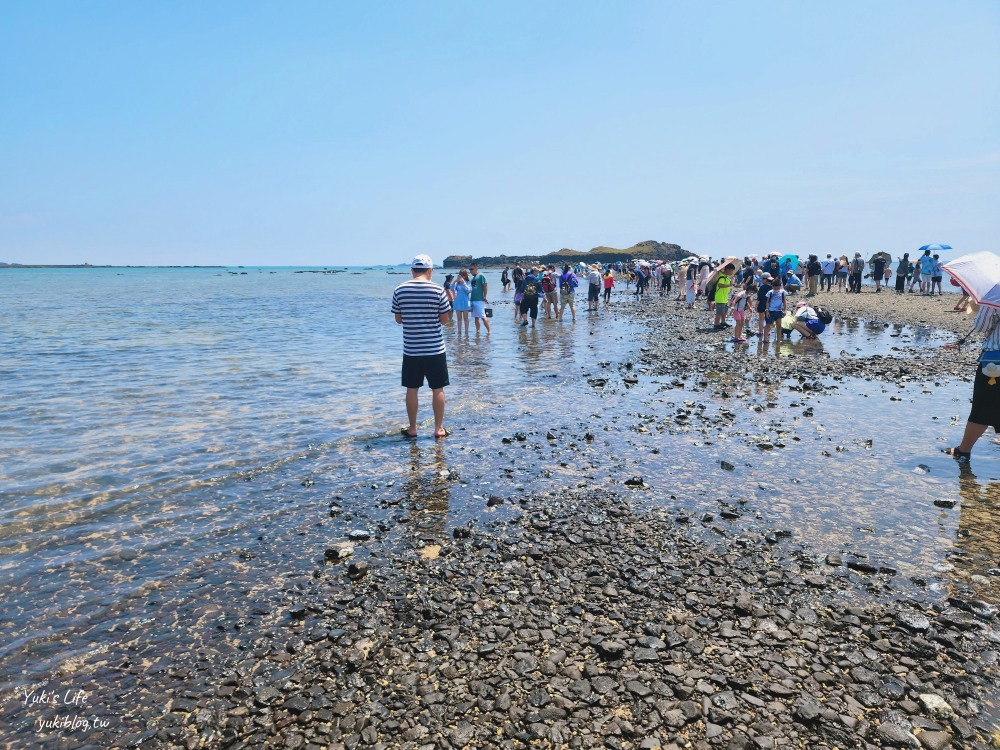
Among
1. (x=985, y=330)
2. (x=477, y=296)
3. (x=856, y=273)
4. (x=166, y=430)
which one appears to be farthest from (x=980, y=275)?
(x=856, y=273)

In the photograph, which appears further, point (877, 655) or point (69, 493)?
point (69, 493)

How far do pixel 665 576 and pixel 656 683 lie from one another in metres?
1.45

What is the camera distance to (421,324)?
9328 millimetres

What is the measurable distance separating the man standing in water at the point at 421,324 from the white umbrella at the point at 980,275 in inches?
275

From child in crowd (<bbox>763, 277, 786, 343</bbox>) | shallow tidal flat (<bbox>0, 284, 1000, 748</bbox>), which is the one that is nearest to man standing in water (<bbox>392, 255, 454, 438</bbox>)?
shallow tidal flat (<bbox>0, 284, 1000, 748</bbox>)

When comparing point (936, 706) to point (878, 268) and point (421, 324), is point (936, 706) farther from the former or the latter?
point (878, 268)

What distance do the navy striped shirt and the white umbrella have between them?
694cm

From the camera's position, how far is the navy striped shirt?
9.16 m

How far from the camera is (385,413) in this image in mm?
11562

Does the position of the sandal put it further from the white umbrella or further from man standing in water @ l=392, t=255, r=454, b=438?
man standing in water @ l=392, t=255, r=454, b=438

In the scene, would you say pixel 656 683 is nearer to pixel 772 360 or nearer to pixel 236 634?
pixel 236 634

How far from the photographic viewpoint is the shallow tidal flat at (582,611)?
369 cm

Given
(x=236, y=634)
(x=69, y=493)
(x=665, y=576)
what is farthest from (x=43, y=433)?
(x=665, y=576)

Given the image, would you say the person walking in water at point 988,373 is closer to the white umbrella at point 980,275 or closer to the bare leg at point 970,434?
the bare leg at point 970,434
